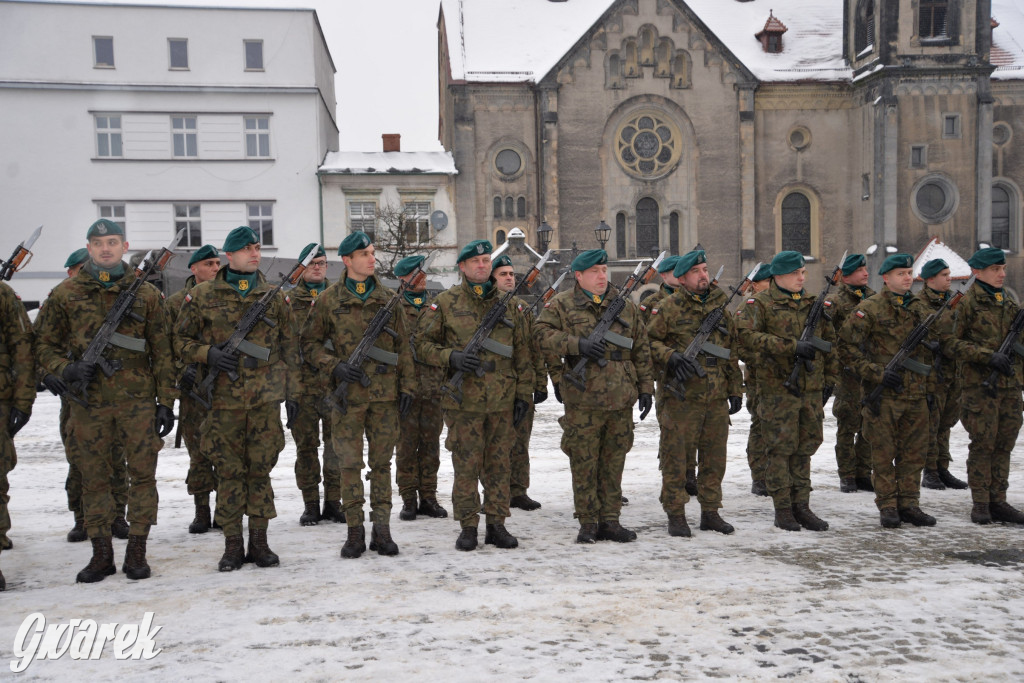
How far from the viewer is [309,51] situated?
34562 mm

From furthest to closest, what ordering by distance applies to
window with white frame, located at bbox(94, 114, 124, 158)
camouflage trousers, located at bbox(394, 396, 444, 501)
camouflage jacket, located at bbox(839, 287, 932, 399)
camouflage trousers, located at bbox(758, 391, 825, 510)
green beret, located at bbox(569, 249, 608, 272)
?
window with white frame, located at bbox(94, 114, 124, 158)
camouflage trousers, located at bbox(394, 396, 444, 501)
camouflage jacket, located at bbox(839, 287, 932, 399)
camouflage trousers, located at bbox(758, 391, 825, 510)
green beret, located at bbox(569, 249, 608, 272)

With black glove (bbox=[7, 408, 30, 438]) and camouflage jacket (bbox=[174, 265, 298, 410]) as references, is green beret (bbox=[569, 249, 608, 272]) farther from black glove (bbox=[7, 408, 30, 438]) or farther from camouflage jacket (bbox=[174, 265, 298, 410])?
black glove (bbox=[7, 408, 30, 438])

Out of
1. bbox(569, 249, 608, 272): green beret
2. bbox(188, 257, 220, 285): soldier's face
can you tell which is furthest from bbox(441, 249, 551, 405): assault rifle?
bbox(188, 257, 220, 285): soldier's face

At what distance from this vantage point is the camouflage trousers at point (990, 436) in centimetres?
715

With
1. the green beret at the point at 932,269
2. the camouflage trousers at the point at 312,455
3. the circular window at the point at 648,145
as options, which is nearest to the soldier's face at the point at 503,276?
→ the camouflage trousers at the point at 312,455

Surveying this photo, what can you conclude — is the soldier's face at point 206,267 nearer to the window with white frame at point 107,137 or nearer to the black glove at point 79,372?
the black glove at point 79,372

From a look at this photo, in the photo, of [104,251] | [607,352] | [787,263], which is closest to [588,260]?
[607,352]

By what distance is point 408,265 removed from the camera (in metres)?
8.02

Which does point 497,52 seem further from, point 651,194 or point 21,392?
point 21,392

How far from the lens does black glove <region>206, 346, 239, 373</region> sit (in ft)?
19.6

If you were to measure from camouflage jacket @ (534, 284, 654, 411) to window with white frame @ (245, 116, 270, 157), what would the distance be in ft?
97.1

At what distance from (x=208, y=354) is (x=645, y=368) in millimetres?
3155

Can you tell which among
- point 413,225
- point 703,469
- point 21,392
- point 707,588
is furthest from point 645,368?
point 413,225

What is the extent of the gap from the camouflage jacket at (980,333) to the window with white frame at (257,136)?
30509mm
